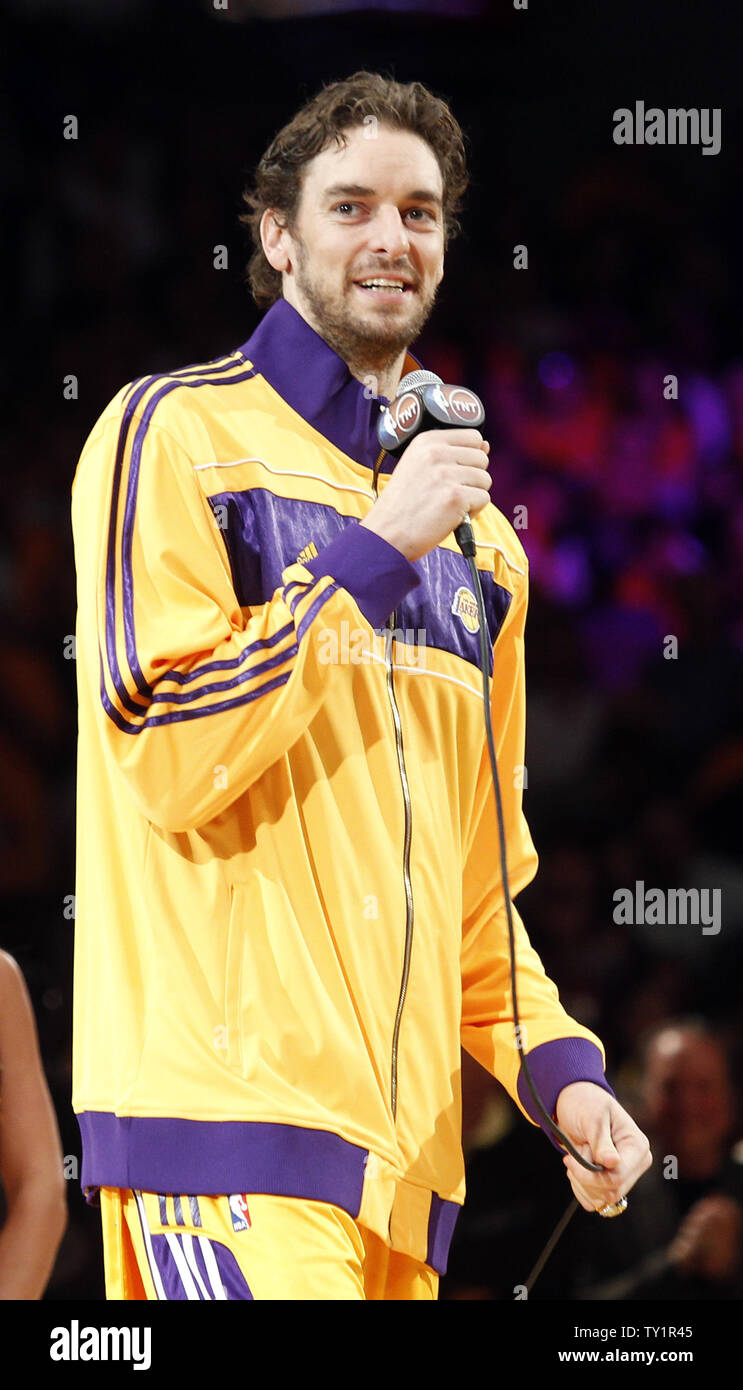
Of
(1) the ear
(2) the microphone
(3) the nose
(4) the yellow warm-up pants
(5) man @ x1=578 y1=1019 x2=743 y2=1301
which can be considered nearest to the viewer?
(4) the yellow warm-up pants

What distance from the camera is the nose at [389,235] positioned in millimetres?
1990

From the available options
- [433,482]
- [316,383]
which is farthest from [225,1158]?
[316,383]

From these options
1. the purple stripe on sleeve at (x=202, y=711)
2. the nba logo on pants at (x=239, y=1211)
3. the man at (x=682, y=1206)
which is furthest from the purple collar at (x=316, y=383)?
the man at (x=682, y=1206)

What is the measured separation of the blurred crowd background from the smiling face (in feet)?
2.88

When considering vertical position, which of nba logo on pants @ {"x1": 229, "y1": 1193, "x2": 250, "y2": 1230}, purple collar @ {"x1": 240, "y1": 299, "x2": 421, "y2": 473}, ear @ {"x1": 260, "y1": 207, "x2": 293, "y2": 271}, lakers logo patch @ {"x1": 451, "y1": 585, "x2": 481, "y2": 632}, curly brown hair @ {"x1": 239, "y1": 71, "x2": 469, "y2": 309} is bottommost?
nba logo on pants @ {"x1": 229, "y1": 1193, "x2": 250, "y2": 1230}

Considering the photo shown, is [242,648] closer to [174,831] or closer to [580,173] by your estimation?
[174,831]

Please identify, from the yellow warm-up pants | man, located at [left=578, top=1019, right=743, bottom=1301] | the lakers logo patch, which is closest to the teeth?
the lakers logo patch

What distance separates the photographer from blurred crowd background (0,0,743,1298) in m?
3.37

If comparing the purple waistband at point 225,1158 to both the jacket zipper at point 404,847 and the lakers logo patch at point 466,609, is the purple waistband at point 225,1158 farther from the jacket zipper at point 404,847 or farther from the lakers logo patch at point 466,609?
the lakers logo patch at point 466,609

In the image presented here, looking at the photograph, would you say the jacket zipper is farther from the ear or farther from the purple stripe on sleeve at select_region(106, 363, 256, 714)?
the ear

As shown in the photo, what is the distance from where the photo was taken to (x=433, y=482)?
175 centimetres

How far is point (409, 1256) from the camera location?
1.92m

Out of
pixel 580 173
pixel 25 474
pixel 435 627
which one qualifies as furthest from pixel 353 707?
pixel 580 173

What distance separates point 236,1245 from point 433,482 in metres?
0.77
